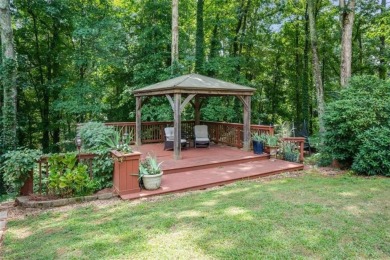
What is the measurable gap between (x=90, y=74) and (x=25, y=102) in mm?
3680

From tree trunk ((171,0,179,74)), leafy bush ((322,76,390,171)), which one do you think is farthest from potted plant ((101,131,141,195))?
tree trunk ((171,0,179,74))

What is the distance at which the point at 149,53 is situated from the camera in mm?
14109

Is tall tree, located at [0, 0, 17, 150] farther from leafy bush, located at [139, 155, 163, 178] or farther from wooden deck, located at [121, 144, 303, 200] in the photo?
leafy bush, located at [139, 155, 163, 178]

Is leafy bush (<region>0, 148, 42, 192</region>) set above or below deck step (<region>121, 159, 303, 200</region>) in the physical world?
above

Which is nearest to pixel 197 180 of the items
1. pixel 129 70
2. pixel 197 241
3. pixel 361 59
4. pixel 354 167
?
pixel 197 241

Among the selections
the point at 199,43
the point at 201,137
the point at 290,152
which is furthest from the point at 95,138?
the point at 199,43

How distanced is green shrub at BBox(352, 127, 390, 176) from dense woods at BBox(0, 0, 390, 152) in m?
2.99

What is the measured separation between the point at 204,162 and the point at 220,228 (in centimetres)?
390

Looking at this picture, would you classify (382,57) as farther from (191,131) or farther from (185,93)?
(185,93)

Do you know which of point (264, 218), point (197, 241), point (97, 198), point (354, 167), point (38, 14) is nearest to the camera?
point (197, 241)

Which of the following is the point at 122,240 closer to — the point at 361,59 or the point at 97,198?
the point at 97,198

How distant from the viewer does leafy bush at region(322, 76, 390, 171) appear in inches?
265

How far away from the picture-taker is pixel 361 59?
56.2 feet

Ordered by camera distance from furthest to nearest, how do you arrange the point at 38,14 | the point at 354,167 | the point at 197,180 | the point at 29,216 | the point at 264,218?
1. the point at 38,14
2. the point at 354,167
3. the point at 197,180
4. the point at 29,216
5. the point at 264,218
